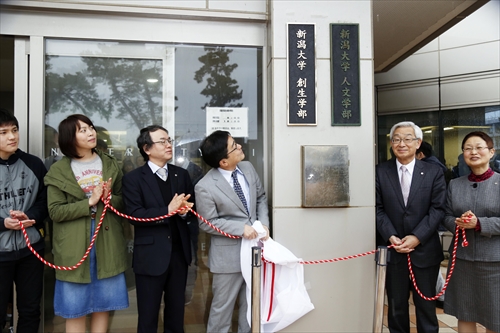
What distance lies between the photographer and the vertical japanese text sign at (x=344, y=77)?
350cm

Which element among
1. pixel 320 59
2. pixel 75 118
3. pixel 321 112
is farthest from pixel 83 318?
pixel 320 59

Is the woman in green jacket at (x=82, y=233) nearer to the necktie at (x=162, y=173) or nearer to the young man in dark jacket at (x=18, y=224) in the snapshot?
the young man in dark jacket at (x=18, y=224)

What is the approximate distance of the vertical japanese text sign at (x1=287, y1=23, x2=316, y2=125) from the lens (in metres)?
3.47

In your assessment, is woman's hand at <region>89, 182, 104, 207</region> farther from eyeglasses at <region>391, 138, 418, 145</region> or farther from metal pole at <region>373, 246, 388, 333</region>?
eyeglasses at <region>391, 138, 418, 145</region>

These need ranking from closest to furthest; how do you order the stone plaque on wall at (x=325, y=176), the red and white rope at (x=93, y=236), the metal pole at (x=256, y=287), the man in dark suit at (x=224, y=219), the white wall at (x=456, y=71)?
1. the metal pole at (x=256, y=287)
2. the red and white rope at (x=93, y=236)
3. the man in dark suit at (x=224, y=219)
4. the stone plaque on wall at (x=325, y=176)
5. the white wall at (x=456, y=71)

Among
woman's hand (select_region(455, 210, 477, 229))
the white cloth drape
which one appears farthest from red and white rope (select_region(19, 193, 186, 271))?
woman's hand (select_region(455, 210, 477, 229))

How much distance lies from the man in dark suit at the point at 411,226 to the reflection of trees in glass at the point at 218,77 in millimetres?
1622

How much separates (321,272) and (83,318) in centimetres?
207

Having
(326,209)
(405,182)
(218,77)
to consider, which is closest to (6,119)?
(218,77)

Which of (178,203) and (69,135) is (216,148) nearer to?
(178,203)

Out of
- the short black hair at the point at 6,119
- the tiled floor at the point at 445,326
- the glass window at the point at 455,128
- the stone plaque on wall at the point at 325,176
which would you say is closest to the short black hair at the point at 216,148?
the stone plaque on wall at the point at 325,176

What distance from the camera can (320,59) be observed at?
138 inches

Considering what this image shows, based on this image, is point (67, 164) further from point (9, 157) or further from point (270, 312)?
point (270, 312)

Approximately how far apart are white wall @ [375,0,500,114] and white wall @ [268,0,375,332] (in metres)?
5.34
